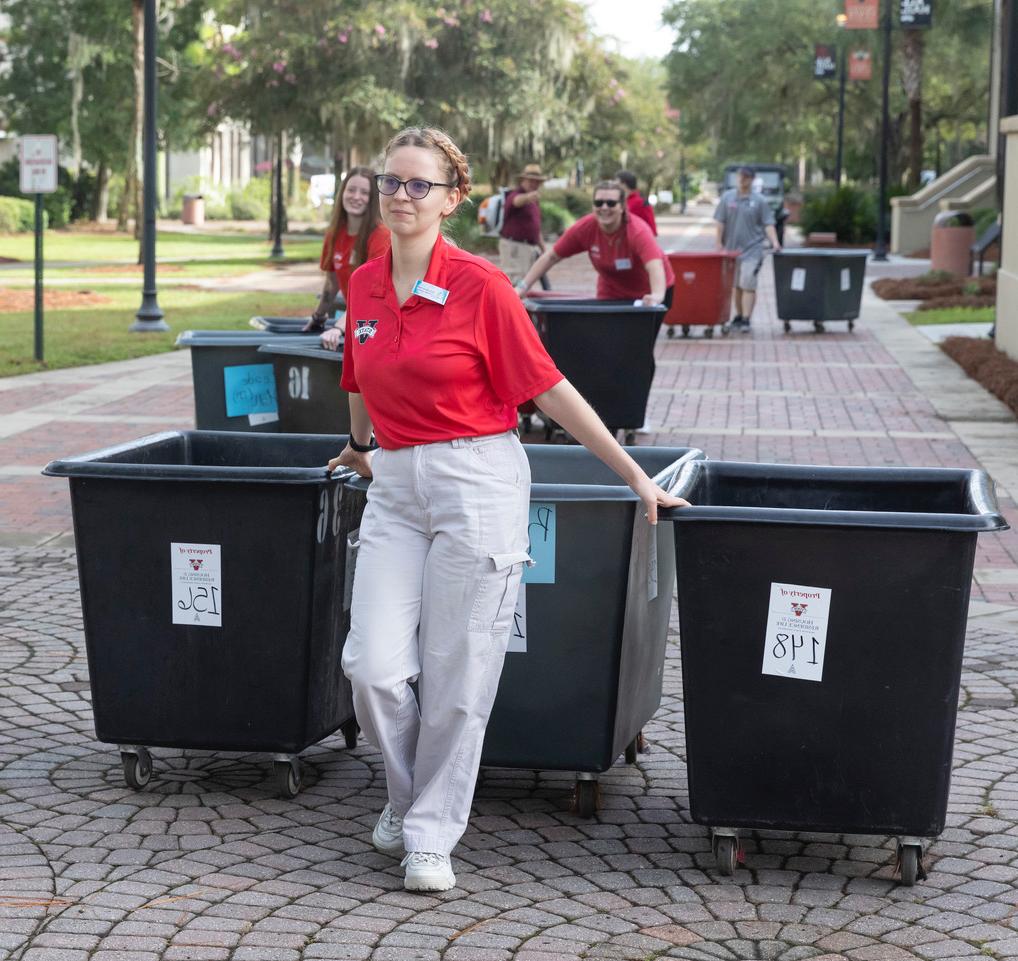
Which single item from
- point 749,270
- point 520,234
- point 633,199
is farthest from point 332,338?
point 749,270

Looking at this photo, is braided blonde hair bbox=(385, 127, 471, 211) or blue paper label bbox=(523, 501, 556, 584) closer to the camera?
braided blonde hair bbox=(385, 127, 471, 211)

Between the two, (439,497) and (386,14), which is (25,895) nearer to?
(439,497)

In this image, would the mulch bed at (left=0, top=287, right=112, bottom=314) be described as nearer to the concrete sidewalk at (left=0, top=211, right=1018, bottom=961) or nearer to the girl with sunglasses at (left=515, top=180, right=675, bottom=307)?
the girl with sunglasses at (left=515, top=180, right=675, bottom=307)

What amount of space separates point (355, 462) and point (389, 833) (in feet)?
3.24

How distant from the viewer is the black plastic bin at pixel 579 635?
14.2ft

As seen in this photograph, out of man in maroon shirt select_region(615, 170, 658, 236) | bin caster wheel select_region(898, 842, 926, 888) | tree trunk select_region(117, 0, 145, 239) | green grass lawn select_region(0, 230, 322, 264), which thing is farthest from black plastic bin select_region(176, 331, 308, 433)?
green grass lawn select_region(0, 230, 322, 264)

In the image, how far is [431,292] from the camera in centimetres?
391

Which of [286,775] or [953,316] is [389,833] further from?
[953,316]

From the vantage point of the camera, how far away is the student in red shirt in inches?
155

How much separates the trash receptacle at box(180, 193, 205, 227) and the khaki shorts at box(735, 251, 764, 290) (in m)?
40.6

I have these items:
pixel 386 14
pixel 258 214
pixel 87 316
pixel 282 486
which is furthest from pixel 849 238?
pixel 282 486

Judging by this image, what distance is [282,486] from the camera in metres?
4.48

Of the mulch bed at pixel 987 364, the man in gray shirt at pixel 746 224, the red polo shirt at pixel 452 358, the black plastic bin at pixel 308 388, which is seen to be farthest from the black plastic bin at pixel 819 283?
the red polo shirt at pixel 452 358

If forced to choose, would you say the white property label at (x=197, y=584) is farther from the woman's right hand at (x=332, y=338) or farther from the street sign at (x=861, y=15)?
the street sign at (x=861, y=15)
